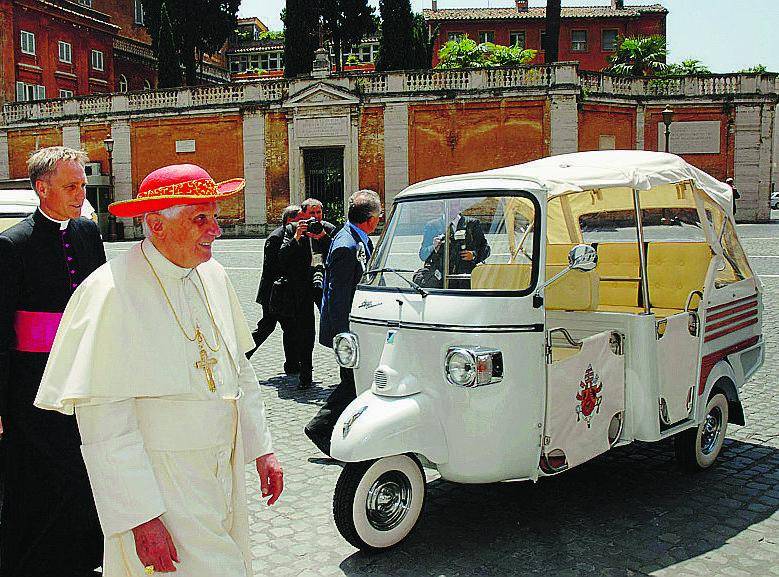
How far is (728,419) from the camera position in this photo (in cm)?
660

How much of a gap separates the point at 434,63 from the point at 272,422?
67.8 metres

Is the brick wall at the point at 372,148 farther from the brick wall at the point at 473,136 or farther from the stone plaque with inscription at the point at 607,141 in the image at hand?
the stone plaque with inscription at the point at 607,141

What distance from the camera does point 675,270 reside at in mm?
6926

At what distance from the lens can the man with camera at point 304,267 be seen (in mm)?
9250

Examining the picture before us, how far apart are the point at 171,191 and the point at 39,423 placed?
1.83 meters

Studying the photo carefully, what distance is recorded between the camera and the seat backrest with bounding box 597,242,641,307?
705cm

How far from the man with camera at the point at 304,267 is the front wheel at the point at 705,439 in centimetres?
438

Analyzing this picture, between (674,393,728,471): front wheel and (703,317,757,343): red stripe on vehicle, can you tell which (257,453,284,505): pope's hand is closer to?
(674,393,728,471): front wheel

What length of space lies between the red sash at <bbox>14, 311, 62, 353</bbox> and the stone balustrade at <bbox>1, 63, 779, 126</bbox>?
34063 millimetres

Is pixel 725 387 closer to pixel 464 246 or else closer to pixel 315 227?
pixel 464 246

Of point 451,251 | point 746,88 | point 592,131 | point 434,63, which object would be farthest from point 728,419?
point 434,63

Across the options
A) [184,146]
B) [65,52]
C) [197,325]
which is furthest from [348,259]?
[65,52]

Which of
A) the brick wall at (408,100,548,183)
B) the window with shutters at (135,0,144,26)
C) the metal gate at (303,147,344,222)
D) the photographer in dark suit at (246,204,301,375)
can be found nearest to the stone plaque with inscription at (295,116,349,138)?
the metal gate at (303,147,344,222)

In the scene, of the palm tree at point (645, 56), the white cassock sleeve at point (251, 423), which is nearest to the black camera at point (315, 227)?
the white cassock sleeve at point (251, 423)
